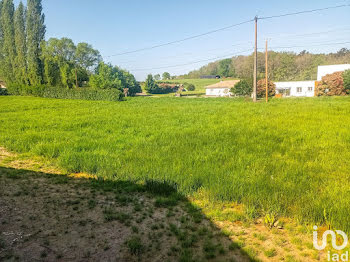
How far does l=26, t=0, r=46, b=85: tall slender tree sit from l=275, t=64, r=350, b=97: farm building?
5584cm

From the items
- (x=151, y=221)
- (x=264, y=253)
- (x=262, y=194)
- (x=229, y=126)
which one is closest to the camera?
(x=264, y=253)

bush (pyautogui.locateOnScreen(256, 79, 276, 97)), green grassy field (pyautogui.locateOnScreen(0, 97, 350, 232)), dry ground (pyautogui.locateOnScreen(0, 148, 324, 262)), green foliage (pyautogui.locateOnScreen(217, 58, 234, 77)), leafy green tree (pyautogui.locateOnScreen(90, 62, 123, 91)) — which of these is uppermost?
green foliage (pyautogui.locateOnScreen(217, 58, 234, 77))

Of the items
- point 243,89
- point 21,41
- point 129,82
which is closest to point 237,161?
point 243,89

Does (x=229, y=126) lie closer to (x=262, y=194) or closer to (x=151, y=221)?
(x=262, y=194)

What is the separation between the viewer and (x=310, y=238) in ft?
9.89

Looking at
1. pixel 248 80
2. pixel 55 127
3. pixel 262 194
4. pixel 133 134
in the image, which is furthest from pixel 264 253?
pixel 248 80

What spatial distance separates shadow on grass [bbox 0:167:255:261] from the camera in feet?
8.78

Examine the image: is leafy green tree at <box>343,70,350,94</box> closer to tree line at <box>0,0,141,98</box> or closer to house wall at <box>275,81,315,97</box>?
house wall at <box>275,81,315,97</box>

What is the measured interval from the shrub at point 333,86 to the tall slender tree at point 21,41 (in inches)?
2427

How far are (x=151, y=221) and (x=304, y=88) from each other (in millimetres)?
55470

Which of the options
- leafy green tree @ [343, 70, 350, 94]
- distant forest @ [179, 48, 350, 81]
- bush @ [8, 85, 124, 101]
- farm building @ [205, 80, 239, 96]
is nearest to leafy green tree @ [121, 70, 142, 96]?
farm building @ [205, 80, 239, 96]

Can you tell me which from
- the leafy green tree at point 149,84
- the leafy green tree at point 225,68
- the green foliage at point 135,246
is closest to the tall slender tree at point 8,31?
the leafy green tree at point 149,84

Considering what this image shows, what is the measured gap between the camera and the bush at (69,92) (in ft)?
127

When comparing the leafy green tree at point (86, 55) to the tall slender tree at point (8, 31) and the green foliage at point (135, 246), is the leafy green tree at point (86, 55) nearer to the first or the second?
the tall slender tree at point (8, 31)
